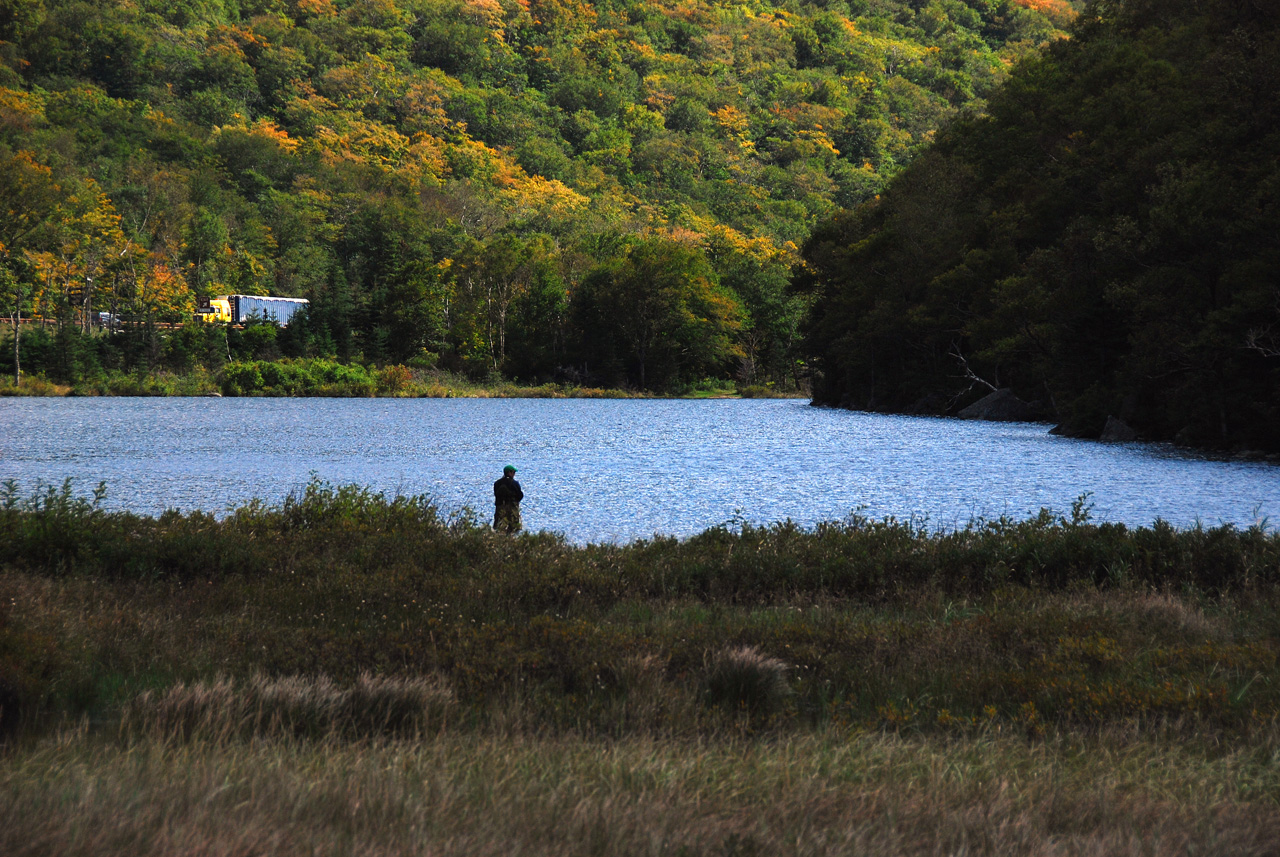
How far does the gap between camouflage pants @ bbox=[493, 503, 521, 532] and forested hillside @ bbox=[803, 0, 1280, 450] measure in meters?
29.2

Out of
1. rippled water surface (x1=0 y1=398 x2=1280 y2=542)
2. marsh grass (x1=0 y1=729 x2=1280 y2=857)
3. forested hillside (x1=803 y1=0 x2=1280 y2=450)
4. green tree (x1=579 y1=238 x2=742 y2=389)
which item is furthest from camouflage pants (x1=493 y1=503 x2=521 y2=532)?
green tree (x1=579 y1=238 x2=742 y2=389)

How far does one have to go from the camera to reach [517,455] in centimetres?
3912

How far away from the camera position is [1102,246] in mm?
41156

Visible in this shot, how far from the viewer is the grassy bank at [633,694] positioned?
429cm

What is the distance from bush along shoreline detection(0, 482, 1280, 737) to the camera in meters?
6.70

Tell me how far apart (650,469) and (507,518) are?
56.9ft

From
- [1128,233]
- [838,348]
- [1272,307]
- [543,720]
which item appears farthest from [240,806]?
[838,348]

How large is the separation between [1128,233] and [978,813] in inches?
1614

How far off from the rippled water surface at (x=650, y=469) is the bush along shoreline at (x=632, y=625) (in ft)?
14.8

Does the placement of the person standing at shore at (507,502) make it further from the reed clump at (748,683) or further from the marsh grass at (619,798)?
the marsh grass at (619,798)

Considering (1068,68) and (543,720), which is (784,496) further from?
(1068,68)

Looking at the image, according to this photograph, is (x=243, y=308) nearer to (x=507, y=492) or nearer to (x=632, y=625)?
(x=507, y=492)

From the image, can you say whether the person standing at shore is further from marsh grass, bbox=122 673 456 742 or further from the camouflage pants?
marsh grass, bbox=122 673 456 742

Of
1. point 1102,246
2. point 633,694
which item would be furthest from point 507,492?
point 1102,246
